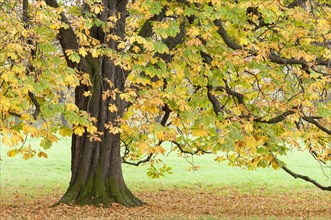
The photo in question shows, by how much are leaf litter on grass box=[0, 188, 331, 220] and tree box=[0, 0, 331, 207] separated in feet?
3.03

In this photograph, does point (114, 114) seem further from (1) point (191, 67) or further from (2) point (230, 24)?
(2) point (230, 24)

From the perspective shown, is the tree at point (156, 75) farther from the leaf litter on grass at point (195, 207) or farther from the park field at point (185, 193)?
the park field at point (185, 193)

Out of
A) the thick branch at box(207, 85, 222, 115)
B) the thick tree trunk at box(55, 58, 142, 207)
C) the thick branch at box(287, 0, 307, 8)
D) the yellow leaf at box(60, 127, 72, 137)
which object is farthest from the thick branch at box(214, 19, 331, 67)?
the yellow leaf at box(60, 127, 72, 137)

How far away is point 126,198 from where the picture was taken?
14031 millimetres

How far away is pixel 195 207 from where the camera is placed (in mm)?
15516

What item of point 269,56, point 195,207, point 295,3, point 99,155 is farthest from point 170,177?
point 269,56

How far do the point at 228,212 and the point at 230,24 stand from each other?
4625 millimetres

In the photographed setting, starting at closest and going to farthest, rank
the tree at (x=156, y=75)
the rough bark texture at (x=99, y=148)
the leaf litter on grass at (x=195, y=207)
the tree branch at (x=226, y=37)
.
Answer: the tree at (x=156, y=75)
the tree branch at (x=226, y=37)
the leaf litter on grass at (x=195, y=207)
the rough bark texture at (x=99, y=148)

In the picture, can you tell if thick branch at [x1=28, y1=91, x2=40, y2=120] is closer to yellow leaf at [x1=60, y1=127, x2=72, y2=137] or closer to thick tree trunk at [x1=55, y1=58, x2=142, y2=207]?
yellow leaf at [x1=60, y1=127, x2=72, y2=137]

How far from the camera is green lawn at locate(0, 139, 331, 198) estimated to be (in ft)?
72.7

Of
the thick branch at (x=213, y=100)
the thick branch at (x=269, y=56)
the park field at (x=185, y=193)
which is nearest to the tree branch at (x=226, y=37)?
the thick branch at (x=269, y=56)

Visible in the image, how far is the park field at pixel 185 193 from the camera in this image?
13.1m

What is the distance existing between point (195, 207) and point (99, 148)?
348cm

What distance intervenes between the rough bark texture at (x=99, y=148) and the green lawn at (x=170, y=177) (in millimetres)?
5540
